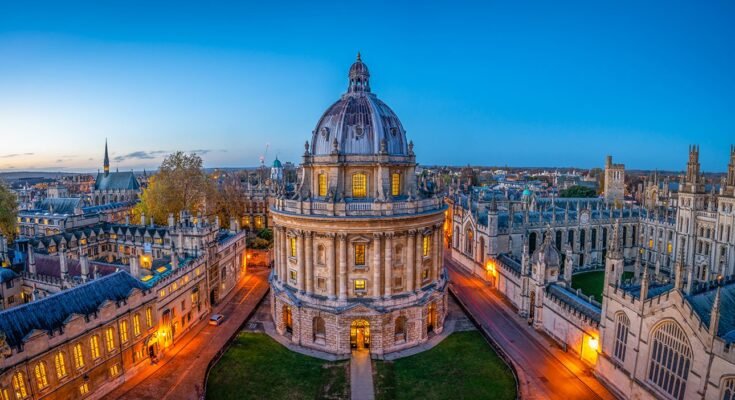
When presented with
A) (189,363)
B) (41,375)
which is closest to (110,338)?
(41,375)

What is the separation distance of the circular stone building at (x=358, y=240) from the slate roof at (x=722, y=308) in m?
21.1

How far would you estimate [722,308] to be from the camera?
86.5 ft

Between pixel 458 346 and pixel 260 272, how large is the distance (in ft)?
119

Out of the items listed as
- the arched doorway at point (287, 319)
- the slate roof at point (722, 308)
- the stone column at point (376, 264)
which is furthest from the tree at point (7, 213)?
the slate roof at point (722, 308)

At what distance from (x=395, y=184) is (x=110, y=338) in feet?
93.9

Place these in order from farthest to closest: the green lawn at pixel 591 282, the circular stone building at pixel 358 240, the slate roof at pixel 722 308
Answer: the green lawn at pixel 591 282
the circular stone building at pixel 358 240
the slate roof at pixel 722 308

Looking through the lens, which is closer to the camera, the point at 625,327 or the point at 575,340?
the point at 625,327

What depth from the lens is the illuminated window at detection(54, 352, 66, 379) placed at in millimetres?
28281

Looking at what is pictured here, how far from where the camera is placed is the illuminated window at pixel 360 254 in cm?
3841

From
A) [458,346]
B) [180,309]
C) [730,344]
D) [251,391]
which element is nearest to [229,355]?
[251,391]

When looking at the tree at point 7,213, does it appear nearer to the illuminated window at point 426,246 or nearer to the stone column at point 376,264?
the stone column at point 376,264

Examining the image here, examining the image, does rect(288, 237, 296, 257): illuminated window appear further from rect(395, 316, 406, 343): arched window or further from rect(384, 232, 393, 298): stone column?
rect(395, 316, 406, 343): arched window

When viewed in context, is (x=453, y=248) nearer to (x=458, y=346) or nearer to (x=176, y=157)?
(x=458, y=346)

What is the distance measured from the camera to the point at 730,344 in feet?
73.8
